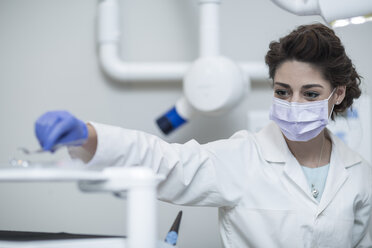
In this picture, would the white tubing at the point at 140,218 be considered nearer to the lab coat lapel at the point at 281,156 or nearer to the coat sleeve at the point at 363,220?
the lab coat lapel at the point at 281,156

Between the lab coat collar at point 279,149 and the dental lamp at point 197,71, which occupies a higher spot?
the dental lamp at point 197,71

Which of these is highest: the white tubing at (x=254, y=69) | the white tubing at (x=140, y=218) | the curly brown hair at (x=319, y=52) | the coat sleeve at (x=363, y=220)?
the curly brown hair at (x=319, y=52)

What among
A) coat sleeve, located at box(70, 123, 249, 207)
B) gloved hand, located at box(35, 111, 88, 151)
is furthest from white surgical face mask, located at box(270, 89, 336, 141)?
gloved hand, located at box(35, 111, 88, 151)

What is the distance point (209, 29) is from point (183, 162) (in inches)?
20.0

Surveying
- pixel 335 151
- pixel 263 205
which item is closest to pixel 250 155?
pixel 263 205

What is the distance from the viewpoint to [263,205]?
1.12 meters

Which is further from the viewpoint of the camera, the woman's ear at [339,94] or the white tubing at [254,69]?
the white tubing at [254,69]

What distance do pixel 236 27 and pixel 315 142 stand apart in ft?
1.62

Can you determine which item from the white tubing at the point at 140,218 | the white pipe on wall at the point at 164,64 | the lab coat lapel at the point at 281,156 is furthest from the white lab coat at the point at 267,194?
the white tubing at the point at 140,218

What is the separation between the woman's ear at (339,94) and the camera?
3.79 ft

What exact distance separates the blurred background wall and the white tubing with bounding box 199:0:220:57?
12 cm

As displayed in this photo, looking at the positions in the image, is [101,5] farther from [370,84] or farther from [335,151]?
[370,84]

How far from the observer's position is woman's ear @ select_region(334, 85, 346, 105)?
3.79 feet

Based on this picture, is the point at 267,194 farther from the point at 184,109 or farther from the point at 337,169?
the point at 184,109
